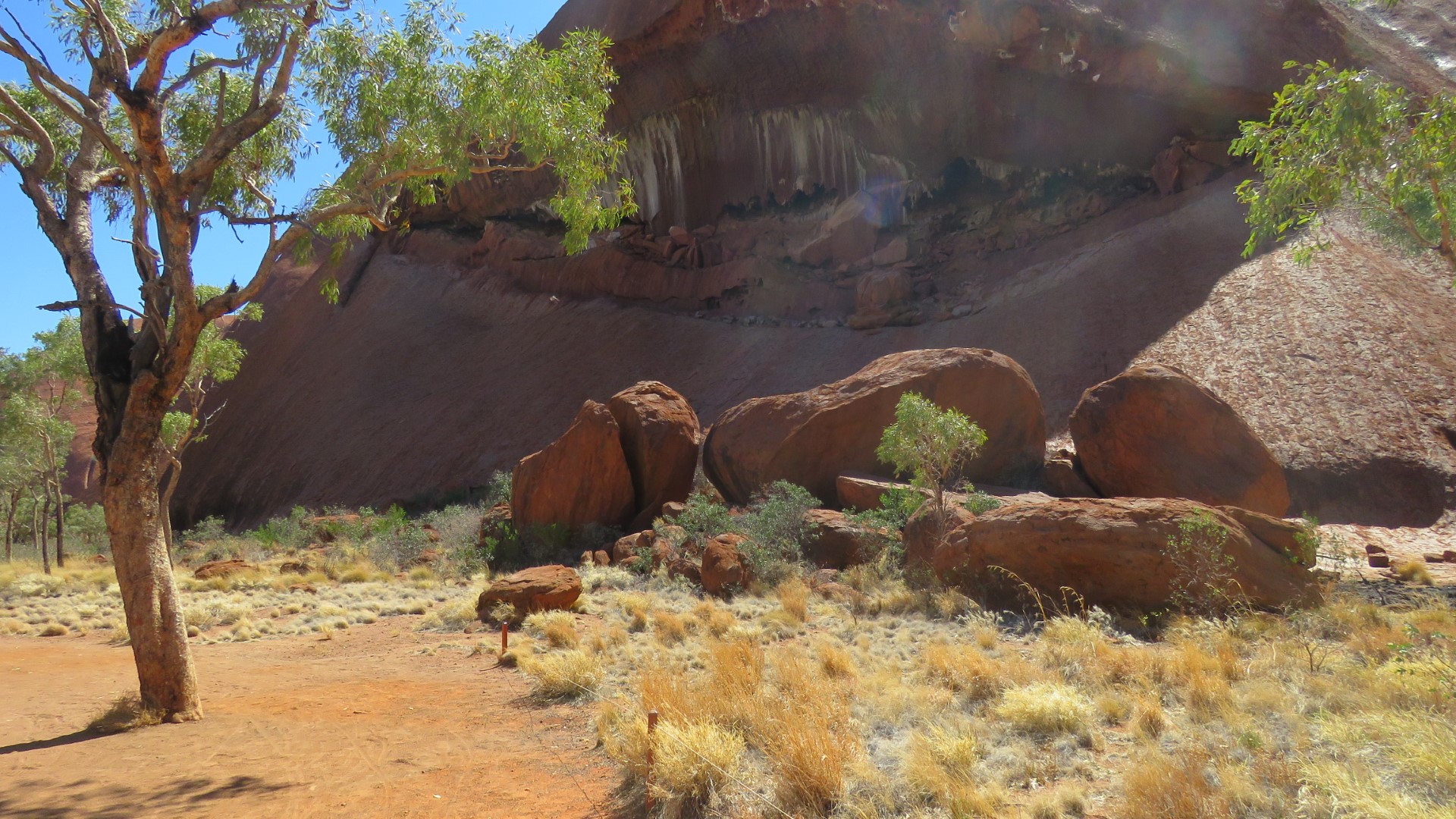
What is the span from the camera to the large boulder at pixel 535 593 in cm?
1058

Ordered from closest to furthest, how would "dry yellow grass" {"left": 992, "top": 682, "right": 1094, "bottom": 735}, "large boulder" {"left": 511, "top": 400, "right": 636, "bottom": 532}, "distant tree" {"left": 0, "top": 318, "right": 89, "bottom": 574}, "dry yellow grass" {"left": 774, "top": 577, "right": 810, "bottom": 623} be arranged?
"dry yellow grass" {"left": 992, "top": 682, "right": 1094, "bottom": 735}, "dry yellow grass" {"left": 774, "top": 577, "right": 810, "bottom": 623}, "large boulder" {"left": 511, "top": 400, "right": 636, "bottom": 532}, "distant tree" {"left": 0, "top": 318, "right": 89, "bottom": 574}

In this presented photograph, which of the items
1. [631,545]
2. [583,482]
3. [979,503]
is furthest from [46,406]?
[979,503]

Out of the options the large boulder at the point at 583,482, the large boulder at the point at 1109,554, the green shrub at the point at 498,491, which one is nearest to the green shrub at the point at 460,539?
the green shrub at the point at 498,491

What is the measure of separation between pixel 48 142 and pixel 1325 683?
9.55 metres

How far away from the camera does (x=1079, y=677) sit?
624 centimetres

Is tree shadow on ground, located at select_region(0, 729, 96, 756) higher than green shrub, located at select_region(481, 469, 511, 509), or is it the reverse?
tree shadow on ground, located at select_region(0, 729, 96, 756)

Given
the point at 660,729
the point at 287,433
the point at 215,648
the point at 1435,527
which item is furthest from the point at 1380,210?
the point at 287,433

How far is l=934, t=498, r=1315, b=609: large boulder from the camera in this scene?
855cm

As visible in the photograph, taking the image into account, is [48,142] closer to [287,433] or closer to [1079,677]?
[1079,677]

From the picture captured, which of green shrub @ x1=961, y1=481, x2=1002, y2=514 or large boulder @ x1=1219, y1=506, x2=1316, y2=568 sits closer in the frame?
large boulder @ x1=1219, y1=506, x2=1316, y2=568

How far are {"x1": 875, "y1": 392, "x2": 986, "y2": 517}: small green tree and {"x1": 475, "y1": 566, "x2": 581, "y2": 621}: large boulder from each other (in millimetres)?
4976

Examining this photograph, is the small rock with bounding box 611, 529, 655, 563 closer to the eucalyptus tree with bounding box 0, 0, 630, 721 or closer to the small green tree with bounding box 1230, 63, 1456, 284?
the eucalyptus tree with bounding box 0, 0, 630, 721

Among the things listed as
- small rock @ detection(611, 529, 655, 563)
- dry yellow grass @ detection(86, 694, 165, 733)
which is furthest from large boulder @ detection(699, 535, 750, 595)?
dry yellow grass @ detection(86, 694, 165, 733)

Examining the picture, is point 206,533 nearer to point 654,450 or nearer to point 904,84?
point 654,450
